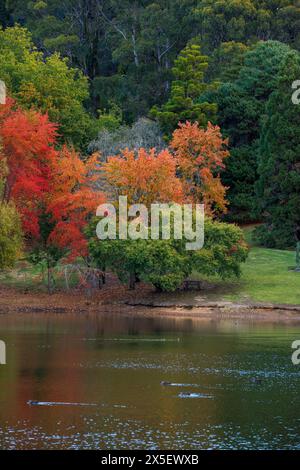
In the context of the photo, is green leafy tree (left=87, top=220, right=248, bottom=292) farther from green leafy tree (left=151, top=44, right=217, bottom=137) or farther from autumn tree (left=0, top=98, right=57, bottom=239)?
green leafy tree (left=151, top=44, right=217, bottom=137)

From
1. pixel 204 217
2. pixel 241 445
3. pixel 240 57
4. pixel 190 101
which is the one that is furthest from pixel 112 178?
pixel 241 445

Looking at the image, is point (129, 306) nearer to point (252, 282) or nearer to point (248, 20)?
point (252, 282)

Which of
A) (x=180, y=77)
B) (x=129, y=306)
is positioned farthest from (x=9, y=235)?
(x=180, y=77)

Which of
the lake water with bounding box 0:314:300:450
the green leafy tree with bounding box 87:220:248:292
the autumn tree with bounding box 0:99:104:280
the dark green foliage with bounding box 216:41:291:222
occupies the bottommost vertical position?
the lake water with bounding box 0:314:300:450

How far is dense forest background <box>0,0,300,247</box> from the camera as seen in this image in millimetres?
82750

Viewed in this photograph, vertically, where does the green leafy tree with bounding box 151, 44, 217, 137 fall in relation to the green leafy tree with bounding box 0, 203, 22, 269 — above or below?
above

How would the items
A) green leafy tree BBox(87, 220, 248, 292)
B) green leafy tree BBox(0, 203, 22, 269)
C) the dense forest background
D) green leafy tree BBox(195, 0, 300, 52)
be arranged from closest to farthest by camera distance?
1. green leafy tree BBox(0, 203, 22, 269)
2. green leafy tree BBox(87, 220, 248, 292)
3. the dense forest background
4. green leafy tree BBox(195, 0, 300, 52)

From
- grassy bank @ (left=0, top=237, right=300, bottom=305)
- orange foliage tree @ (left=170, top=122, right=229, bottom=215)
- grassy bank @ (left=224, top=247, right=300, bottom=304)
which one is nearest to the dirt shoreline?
grassy bank @ (left=0, top=237, right=300, bottom=305)

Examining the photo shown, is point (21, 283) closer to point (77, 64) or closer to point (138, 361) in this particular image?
point (138, 361)

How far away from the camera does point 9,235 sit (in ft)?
213

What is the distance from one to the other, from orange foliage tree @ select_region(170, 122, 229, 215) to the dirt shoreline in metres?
13.2

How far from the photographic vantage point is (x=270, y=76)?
9231 cm

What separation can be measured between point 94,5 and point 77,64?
6551 millimetres

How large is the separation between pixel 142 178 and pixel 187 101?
67.3 feet
